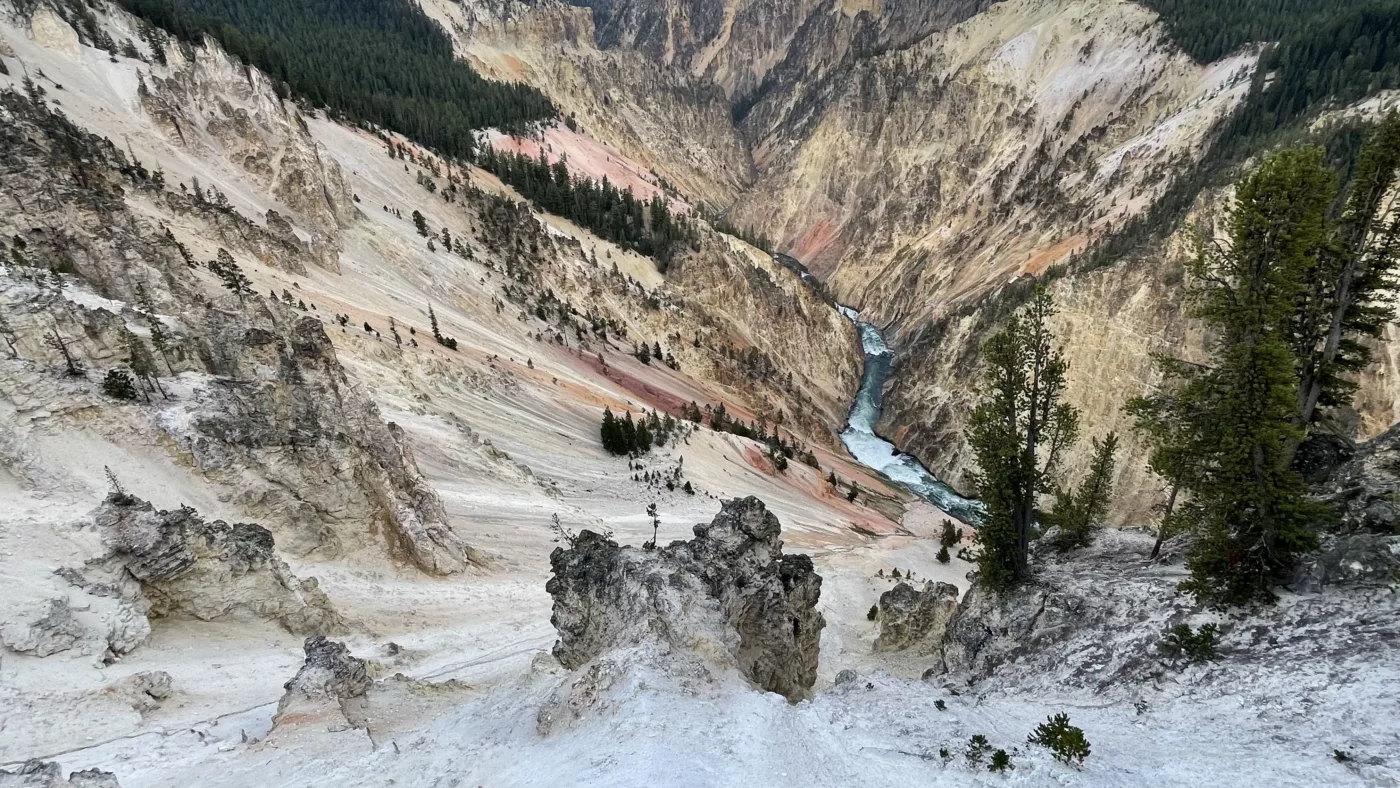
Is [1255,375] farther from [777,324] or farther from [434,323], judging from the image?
[777,324]

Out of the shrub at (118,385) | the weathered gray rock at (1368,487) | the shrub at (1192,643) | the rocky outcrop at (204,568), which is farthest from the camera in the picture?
the shrub at (118,385)

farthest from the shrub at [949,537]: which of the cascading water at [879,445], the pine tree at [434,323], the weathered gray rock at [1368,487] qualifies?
the pine tree at [434,323]

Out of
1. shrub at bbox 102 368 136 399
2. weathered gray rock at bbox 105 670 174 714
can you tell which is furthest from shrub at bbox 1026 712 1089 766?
shrub at bbox 102 368 136 399

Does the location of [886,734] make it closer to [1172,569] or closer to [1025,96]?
[1172,569]

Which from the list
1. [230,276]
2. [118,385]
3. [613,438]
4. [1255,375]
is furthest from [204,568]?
[613,438]

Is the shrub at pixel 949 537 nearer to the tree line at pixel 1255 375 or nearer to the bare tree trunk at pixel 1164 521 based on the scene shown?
the bare tree trunk at pixel 1164 521
